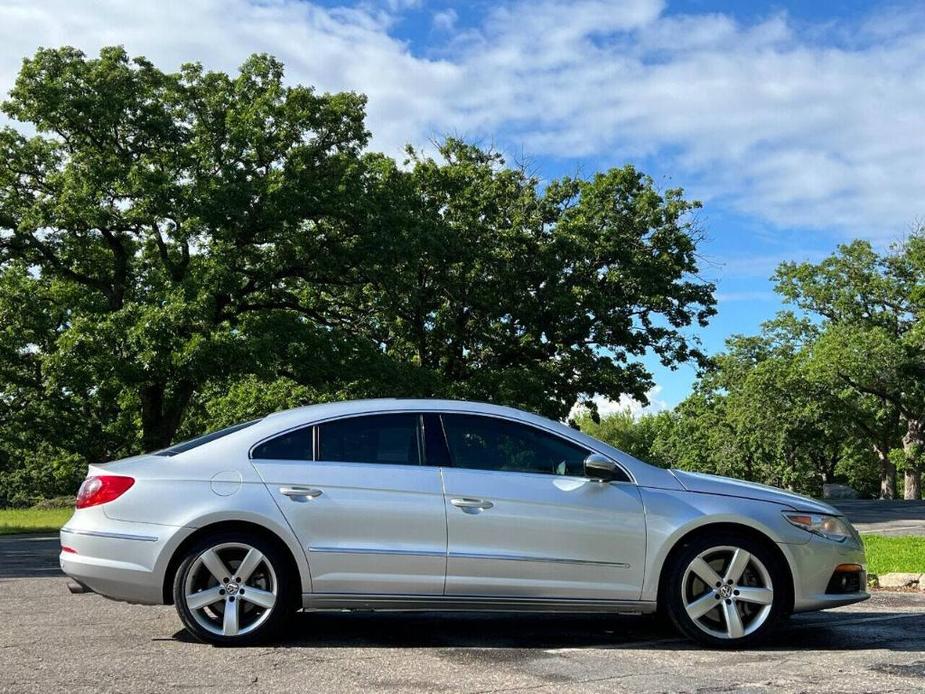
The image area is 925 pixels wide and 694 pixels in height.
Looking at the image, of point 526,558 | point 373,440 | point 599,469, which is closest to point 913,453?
point 599,469

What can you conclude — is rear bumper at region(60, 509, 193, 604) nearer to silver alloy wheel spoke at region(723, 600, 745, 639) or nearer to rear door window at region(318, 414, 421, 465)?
rear door window at region(318, 414, 421, 465)

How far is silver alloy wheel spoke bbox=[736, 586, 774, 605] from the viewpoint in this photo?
224 inches

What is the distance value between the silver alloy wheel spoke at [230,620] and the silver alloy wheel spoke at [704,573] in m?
2.76

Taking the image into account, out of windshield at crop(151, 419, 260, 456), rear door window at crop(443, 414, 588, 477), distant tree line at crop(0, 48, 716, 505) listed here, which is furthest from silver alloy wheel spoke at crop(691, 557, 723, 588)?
distant tree line at crop(0, 48, 716, 505)

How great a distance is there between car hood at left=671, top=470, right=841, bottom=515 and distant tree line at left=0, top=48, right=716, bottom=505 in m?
15.6

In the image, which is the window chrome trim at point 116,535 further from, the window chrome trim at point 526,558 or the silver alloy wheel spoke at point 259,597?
the window chrome trim at point 526,558

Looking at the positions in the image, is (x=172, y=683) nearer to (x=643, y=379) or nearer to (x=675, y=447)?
(x=643, y=379)

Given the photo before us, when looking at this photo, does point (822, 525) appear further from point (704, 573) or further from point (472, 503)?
point (472, 503)

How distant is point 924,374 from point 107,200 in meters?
35.0

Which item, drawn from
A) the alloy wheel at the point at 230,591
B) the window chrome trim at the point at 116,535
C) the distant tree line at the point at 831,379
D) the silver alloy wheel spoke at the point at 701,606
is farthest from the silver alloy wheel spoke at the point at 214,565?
the distant tree line at the point at 831,379

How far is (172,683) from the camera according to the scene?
15.4 ft

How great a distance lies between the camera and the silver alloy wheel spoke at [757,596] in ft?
18.7

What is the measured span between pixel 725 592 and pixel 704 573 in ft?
0.54

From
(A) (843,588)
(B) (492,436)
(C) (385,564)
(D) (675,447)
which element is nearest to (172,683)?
(C) (385,564)
